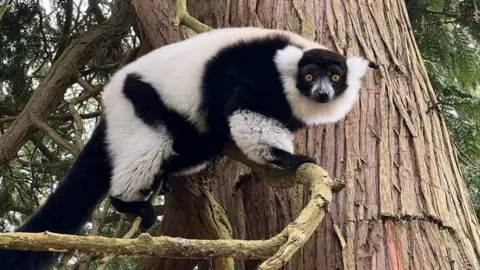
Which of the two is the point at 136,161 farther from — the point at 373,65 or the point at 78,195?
the point at 373,65

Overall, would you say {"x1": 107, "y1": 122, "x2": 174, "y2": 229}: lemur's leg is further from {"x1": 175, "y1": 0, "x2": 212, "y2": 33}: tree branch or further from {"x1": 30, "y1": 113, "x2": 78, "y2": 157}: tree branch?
{"x1": 30, "y1": 113, "x2": 78, "y2": 157}: tree branch

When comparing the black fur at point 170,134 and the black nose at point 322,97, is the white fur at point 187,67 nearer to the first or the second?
the black fur at point 170,134

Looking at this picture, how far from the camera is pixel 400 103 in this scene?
4.32 m

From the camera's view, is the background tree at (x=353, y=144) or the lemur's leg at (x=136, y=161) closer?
the background tree at (x=353, y=144)

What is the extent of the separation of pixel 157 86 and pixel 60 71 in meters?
1.94

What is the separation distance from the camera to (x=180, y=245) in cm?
234

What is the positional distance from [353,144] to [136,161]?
53.3 inches

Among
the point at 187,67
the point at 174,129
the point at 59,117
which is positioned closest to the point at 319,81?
the point at 187,67

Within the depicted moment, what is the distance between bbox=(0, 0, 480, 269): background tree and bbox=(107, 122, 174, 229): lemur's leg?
0.29 metres

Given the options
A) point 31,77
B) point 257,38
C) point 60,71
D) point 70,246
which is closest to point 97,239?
point 70,246

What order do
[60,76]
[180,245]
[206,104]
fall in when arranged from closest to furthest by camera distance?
[180,245] → [206,104] → [60,76]


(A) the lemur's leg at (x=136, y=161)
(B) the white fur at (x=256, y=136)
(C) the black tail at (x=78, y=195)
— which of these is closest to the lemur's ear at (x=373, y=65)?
(B) the white fur at (x=256, y=136)

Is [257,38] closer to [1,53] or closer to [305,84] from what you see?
[305,84]

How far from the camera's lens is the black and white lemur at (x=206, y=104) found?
4.13 m
